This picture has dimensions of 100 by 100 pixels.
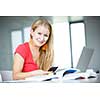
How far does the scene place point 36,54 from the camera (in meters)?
Result: 7.45

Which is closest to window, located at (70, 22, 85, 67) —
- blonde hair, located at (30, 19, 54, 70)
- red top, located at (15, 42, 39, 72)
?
blonde hair, located at (30, 19, 54, 70)

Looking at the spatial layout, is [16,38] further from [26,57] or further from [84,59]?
[84,59]

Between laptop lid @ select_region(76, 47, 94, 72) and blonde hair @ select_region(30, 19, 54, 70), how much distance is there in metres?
0.23

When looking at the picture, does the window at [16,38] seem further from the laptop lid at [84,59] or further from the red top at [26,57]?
the laptop lid at [84,59]

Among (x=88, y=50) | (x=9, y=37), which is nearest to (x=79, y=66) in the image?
(x=88, y=50)

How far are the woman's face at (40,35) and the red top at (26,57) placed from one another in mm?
84

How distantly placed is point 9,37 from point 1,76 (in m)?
0.32

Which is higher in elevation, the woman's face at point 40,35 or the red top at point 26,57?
the woman's face at point 40,35

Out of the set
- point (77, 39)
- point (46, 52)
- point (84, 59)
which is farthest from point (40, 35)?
point (84, 59)

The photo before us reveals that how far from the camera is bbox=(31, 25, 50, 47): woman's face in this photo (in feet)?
24.4

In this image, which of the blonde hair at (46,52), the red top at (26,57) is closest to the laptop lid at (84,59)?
the blonde hair at (46,52)

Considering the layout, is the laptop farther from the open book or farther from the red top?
the red top

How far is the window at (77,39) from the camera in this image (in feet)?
24.4
